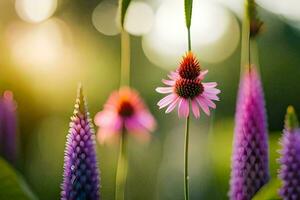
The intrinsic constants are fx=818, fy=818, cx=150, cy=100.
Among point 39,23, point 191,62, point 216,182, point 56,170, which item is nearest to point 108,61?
point 39,23

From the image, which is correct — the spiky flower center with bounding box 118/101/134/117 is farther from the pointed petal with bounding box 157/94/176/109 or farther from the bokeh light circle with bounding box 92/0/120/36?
the bokeh light circle with bounding box 92/0/120/36

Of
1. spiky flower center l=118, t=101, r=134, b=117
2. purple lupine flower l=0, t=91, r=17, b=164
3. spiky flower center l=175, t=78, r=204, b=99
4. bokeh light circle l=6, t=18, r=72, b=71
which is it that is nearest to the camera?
spiky flower center l=175, t=78, r=204, b=99

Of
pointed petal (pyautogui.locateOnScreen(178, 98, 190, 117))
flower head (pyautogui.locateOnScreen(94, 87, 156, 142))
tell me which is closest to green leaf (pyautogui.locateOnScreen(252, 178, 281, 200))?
pointed petal (pyautogui.locateOnScreen(178, 98, 190, 117))

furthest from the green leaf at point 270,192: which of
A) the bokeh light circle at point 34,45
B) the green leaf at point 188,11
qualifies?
the bokeh light circle at point 34,45

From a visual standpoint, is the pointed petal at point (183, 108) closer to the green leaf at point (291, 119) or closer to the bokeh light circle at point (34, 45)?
the green leaf at point (291, 119)

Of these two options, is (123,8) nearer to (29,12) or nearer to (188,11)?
(188,11)
